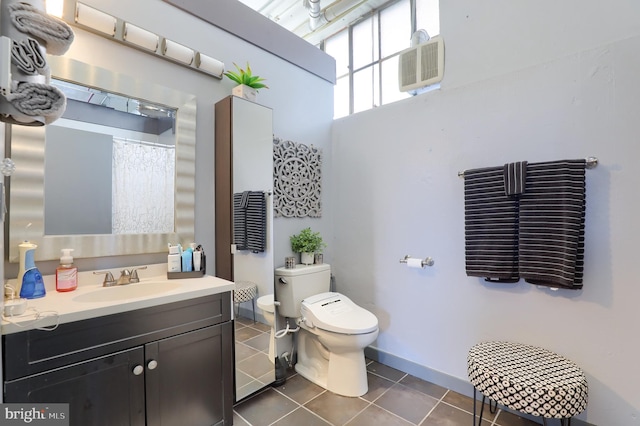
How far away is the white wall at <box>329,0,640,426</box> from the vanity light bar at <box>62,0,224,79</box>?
1.26 meters

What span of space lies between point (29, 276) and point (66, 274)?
0.43ft

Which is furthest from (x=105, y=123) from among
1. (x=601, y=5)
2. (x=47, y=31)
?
(x=601, y=5)

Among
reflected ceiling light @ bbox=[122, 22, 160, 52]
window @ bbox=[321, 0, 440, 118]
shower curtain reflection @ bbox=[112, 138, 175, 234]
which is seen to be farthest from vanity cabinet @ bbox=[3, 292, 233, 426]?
window @ bbox=[321, 0, 440, 118]

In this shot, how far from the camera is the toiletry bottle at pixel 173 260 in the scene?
1.65 meters

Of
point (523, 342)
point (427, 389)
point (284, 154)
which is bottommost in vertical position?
point (427, 389)

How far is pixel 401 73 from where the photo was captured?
2273 mm

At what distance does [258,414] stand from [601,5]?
2.96 meters

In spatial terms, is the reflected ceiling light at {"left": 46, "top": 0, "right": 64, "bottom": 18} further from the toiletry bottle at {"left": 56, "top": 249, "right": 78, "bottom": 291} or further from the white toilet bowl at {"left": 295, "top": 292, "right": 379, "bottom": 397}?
the white toilet bowl at {"left": 295, "top": 292, "right": 379, "bottom": 397}

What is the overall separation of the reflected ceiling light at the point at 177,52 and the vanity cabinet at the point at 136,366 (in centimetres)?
139

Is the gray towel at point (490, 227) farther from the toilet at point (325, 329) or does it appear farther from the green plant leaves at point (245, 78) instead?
the green plant leaves at point (245, 78)

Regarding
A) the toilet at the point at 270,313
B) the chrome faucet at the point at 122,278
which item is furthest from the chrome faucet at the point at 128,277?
the toilet at the point at 270,313

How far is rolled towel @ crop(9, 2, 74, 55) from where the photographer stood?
88 cm

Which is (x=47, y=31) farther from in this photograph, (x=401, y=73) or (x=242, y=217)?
(x=401, y=73)

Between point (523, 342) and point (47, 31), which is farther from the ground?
point (47, 31)
